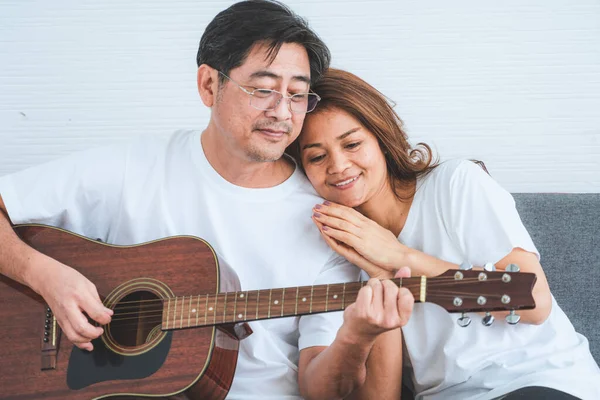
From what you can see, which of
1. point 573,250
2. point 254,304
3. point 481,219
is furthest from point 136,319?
point 573,250

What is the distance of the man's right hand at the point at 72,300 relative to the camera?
1.75 metres

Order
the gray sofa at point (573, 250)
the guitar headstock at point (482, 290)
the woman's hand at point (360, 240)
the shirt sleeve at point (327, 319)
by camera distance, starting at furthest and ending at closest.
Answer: the gray sofa at point (573, 250)
the shirt sleeve at point (327, 319)
the woman's hand at point (360, 240)
the guitar headstock at point (482, 290)

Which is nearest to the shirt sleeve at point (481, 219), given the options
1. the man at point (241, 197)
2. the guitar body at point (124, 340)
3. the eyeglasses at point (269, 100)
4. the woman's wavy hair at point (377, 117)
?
the woman's wavy hair at point (377, 117)

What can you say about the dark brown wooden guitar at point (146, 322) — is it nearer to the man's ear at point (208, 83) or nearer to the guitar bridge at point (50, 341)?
the guitar bridge at point (50, 341)

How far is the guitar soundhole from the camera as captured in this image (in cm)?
178

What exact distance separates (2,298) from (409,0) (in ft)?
5.28

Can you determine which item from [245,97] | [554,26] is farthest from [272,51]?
[554,26]

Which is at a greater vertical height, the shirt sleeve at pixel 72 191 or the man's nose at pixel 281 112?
the man's nose at pixel 281 112

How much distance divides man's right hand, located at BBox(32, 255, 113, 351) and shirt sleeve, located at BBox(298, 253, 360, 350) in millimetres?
535

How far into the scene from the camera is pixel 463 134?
2520mm

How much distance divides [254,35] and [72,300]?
822 millimetres

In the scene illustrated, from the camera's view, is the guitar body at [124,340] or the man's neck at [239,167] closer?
the guitar body at [124,340]

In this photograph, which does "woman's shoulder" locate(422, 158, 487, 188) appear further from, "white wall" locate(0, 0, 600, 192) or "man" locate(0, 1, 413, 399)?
"white wall" locate(0, 0, 600, 192)

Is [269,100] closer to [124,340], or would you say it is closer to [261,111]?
[261,111]
